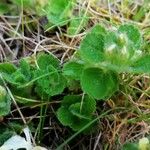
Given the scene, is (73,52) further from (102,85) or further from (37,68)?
(102,85)

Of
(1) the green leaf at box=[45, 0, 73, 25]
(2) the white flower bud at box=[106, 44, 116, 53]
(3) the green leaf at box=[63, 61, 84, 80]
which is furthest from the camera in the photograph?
(1) the green leaf at box=[45, 0, 73, 25]

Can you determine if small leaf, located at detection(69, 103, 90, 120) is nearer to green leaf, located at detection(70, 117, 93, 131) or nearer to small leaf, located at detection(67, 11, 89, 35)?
green leaf, located at detection(70, 117, 93, 131)

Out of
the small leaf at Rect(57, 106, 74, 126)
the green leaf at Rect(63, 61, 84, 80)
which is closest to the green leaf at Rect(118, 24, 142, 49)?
the green leaf at Rect(63, 61, 84, 80)

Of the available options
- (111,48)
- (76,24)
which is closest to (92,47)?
(111,48)

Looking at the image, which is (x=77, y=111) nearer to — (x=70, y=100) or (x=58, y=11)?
(x=70, y=100)

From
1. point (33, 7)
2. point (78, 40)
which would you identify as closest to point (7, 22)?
point (33, 7)

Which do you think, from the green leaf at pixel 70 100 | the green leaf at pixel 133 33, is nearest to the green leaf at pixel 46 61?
the green leaf at pixel 70 100

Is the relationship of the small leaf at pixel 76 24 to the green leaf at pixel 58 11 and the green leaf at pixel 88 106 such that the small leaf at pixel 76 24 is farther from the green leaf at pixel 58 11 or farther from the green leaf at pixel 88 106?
the green leaf at pixel 88 106

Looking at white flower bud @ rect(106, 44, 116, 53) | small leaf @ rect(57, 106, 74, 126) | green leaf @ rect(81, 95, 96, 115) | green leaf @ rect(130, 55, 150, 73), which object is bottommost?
small leaf @ rect(57, 106, 74, 126)
